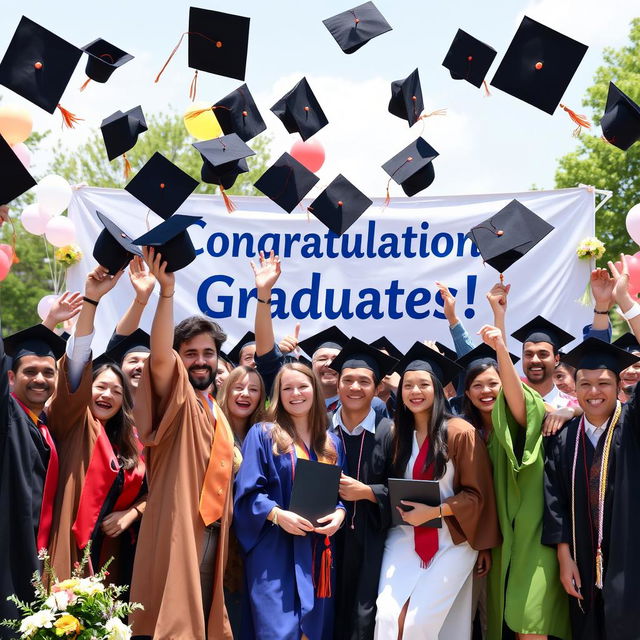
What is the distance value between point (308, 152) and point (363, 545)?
137 inches

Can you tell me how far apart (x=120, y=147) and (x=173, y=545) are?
2.55 metres

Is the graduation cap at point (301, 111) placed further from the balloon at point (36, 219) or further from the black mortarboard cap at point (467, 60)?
the balloon at point (36, 219)

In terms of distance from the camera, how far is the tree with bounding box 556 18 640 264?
1389cm

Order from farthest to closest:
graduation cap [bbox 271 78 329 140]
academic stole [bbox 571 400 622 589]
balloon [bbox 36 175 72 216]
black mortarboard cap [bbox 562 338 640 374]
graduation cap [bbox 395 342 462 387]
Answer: balloon [bbox 36 175 72 216]
graduation cap [bbox 271 78 329 140]
graduation cap [bbox 395 342 462 387]
black mortarboard cap [bbox 562 338 640 374]
academic stole [bbox 571 400 622 589]

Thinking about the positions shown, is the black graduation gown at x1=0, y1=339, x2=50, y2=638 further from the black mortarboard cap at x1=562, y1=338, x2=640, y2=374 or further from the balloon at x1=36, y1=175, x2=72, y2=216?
the balloon at x1=36, y1=175, x2=72, y2=216

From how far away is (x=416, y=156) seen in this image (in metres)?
5.77

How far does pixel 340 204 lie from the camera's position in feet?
19.6

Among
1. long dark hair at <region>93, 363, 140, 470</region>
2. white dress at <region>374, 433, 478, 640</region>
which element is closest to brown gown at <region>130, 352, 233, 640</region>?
long dark hair at <region>93, 363, 140, 470</region>

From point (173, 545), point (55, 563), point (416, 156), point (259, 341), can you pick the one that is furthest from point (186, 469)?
point (416, 156)

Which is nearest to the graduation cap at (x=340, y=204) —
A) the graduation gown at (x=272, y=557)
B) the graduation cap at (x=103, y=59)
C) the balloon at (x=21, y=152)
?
the graduation cap at (x=103, y=59)

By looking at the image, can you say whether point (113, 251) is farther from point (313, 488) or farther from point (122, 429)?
point (313, 488)

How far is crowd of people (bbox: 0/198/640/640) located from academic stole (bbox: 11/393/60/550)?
0.03 ft

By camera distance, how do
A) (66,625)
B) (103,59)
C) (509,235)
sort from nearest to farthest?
(66,625) < (103,59) < (509,235)

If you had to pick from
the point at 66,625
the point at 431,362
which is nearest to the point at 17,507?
the point at 66,625
